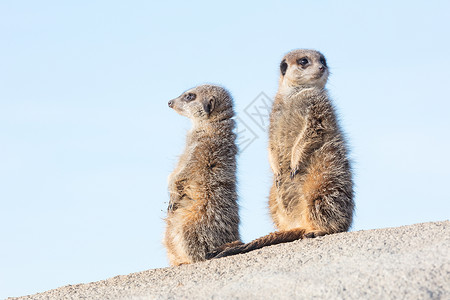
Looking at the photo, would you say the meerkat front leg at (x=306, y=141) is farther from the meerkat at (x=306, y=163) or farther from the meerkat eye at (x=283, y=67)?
the meerkat eye at (x=283, y=67)

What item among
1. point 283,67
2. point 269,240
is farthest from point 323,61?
point 269,240

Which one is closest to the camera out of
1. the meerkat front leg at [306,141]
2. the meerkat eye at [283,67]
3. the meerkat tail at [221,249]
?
the meerkat tail at [221,249]

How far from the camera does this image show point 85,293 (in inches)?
240

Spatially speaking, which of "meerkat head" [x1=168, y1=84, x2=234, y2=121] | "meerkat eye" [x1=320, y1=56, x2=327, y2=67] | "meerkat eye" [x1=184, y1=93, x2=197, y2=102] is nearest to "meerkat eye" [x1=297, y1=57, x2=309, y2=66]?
"meerkat eye" [x1=320, y1=56, x2=327, y2=67]

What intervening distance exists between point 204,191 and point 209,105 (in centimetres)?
112

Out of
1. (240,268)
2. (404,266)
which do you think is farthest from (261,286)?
(404,266)

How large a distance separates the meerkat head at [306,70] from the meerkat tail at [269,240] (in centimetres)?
182

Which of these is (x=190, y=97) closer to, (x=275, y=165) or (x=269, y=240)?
(x=275, y=165)

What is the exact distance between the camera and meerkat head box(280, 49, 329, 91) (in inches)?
290

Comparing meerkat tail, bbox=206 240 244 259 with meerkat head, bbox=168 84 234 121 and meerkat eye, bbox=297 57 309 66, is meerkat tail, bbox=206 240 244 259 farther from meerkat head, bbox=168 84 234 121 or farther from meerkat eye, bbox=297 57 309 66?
meerkat eye, bbox=297 57 309 66

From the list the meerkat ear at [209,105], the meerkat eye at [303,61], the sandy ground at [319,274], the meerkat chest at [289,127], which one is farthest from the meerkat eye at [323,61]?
the sandy ground at [319,274]

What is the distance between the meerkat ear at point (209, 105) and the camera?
7180 mm

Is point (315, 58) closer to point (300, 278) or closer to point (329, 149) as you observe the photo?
point (329, 149)

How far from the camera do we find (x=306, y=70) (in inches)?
291
